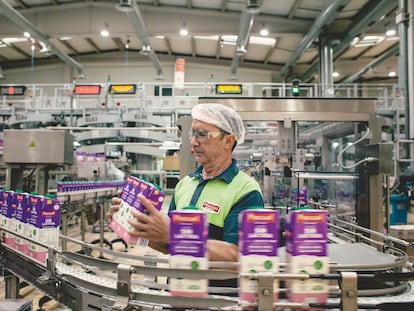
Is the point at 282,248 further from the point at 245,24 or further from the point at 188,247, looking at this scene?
the point at 245,24

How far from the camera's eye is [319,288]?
2.66ft

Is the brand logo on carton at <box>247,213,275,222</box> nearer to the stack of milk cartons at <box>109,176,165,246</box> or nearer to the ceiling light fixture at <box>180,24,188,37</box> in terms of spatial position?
the stack of milk cartons at <box>109,176,165,246</box>

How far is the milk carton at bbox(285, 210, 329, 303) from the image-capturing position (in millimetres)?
807

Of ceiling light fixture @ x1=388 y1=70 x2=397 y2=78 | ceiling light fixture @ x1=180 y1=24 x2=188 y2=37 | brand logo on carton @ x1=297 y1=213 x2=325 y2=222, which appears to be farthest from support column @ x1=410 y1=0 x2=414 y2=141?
ceiling light fixture @ x1=388 y1=70 x2=397 y2=78

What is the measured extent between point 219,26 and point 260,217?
31.5ft

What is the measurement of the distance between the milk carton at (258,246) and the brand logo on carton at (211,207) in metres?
0.43

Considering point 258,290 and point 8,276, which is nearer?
point 258,290

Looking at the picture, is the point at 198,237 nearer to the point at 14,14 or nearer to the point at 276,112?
the point at 276,112

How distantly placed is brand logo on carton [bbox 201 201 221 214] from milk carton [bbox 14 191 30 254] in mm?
964

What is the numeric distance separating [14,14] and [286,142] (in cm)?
812

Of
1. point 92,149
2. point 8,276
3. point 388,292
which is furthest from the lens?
point 92,149

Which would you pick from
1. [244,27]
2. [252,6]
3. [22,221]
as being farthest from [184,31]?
[22,221]

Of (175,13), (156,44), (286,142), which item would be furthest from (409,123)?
(156,44)

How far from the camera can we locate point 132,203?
0.94m
